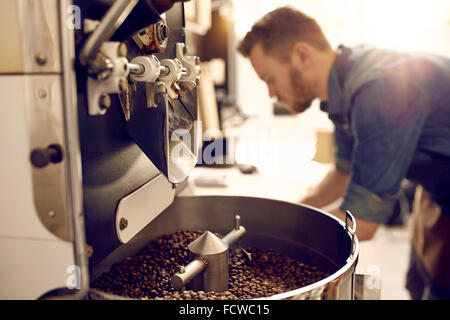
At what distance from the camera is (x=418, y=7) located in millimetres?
4023

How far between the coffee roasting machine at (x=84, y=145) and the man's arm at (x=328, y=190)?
0.80 meters

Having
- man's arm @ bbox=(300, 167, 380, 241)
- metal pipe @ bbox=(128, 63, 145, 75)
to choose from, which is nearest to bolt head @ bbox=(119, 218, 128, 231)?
metal pipe @ bbox=(128, 63, 145, 75)

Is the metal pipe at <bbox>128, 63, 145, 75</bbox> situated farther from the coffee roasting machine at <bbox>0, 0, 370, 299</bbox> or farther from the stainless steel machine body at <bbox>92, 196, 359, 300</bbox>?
the stainless steel machine body at <bbox>92, 196, 359, 300</bbox>

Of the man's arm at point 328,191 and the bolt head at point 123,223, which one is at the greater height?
the bolt head at point 123,223

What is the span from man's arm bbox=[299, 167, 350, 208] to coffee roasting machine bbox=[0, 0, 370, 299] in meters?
0.80

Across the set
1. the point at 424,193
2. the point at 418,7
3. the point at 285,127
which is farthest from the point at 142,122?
the point at 418,7

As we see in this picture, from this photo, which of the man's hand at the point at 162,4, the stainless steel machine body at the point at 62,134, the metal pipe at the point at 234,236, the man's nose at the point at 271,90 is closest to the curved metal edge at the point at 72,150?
the stainless steel machine body at the point at 62,134

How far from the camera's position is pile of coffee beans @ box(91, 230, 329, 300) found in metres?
0.70

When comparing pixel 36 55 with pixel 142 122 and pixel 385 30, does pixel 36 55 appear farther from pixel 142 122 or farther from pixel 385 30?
pixel 385 30

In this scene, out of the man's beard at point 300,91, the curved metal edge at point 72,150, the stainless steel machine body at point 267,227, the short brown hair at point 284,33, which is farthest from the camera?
the man's beard at point 300,91

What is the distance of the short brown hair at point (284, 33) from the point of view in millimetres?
1472

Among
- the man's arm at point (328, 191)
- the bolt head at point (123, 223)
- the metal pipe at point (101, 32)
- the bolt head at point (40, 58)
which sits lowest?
the man's arm at point (328, 191)

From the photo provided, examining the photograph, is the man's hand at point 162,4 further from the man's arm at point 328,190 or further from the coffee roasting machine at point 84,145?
the man's arm at point 328,190

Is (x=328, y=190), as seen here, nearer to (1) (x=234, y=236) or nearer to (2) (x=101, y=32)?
(1) (x=234, y=236)
